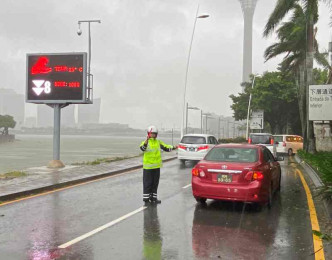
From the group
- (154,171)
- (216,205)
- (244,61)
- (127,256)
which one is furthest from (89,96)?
(244,61)

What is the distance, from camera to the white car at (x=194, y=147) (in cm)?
2005

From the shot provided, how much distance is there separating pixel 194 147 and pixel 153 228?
1316 centimetres

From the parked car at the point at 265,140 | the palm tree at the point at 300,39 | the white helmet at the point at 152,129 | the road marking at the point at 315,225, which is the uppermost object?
the palm tree at the point at 300,39

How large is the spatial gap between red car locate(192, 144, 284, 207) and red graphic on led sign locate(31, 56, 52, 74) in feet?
32.2

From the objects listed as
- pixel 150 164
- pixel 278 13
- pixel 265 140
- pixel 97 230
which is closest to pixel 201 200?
pixel 150 164

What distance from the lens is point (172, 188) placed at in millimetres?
12164

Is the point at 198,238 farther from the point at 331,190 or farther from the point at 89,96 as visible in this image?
the point at 89,96

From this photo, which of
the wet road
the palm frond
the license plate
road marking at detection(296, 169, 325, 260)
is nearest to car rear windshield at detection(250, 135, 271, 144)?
the palm frond

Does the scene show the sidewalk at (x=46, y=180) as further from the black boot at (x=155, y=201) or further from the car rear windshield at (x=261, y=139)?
the car rear windshield at (x=261, y=139)

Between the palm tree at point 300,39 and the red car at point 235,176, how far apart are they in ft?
36.3

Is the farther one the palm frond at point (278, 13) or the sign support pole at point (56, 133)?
the palm frond at point (278, 13)

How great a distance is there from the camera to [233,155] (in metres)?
9.34

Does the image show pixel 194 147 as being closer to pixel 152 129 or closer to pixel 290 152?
pixel 152 129

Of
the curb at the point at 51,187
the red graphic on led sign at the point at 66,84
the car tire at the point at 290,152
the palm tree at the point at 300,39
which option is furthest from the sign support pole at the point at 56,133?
the car tire at the point at 290,152
